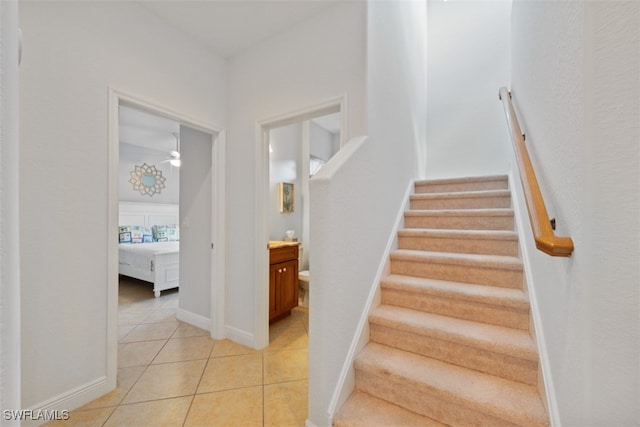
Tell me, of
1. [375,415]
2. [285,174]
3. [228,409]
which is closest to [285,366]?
[228,409]

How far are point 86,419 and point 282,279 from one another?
1.68m

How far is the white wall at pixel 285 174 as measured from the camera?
3674 millimetres

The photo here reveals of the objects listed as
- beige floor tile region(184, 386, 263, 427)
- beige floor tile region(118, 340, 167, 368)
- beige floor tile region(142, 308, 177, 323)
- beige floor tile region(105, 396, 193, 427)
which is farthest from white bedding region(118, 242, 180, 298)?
beige floor tile region(184, 386, 263, 427)

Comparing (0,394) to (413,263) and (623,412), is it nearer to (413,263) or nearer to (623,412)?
(623,412)

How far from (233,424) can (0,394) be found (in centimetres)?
136

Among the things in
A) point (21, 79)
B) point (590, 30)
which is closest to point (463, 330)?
point (590, 30)

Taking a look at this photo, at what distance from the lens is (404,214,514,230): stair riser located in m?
2.04

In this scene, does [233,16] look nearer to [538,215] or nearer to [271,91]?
[271,91]

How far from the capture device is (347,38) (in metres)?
1.85

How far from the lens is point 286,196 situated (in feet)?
12.7

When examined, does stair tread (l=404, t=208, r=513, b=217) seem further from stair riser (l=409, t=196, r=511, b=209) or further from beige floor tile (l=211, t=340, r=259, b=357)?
beige floor tile (l=211, t=340, r=259, b=357)

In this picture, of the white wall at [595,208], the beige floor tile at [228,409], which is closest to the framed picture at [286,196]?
the beige floor tile at [228,409]

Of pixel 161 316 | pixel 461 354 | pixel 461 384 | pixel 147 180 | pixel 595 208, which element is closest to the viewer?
pixel 595 208

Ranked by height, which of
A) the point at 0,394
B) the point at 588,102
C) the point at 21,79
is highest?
the point at 21,79
